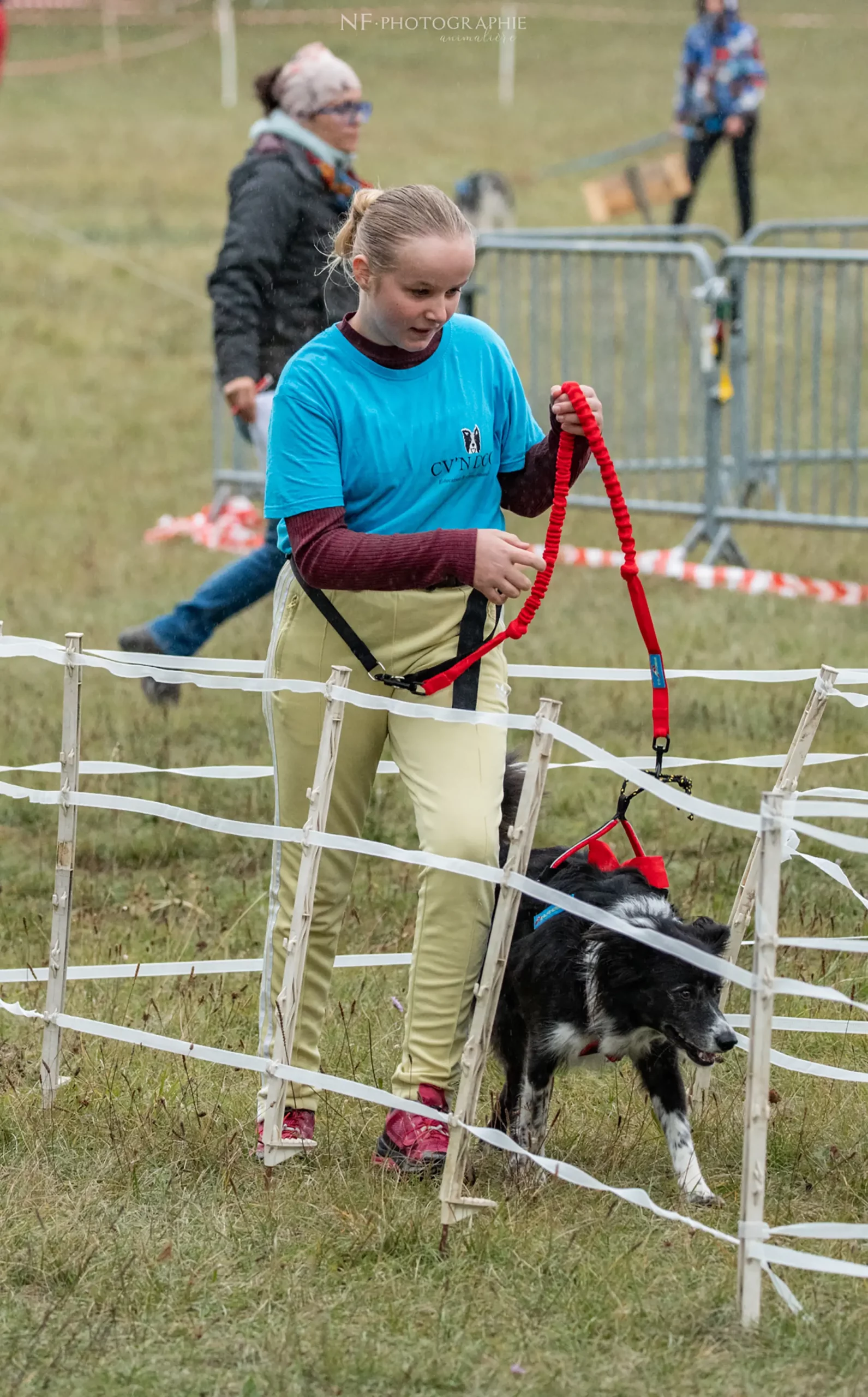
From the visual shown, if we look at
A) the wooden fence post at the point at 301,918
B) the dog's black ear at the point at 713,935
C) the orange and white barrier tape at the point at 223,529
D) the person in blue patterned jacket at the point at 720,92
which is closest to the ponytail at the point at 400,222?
the wooden fence post at the point at 301,918

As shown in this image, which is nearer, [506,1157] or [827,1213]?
[827,1213]

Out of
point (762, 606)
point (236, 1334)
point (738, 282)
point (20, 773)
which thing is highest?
point (738, 282)

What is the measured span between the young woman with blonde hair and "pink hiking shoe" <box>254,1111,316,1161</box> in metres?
0.19

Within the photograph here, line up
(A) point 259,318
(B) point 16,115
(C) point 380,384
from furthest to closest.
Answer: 1. (B) point 16,115
2. (A) point 259,318
3. (C) point 380,384

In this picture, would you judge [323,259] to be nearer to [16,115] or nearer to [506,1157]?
[506,1157]

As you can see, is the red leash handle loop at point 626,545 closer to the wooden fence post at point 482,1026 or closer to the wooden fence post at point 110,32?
the wooden fence post at point 482,1026

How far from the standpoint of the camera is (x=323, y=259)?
7.07 m

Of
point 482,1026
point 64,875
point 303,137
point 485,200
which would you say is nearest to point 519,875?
point 482,1026

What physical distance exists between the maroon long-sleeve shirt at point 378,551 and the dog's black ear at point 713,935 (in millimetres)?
843

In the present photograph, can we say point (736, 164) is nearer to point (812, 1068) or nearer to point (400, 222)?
point (400, 222)

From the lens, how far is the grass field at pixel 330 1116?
3.23 metres

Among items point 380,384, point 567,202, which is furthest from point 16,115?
point 380,384

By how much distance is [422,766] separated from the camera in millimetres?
3885

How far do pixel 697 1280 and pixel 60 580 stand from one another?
7795 mm
